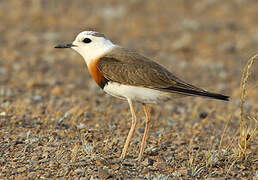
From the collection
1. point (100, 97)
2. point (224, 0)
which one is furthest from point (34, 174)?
point (224, 0)

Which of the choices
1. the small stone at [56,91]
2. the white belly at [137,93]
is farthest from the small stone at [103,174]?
the small stone at [56,91]

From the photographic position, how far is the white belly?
5621mm

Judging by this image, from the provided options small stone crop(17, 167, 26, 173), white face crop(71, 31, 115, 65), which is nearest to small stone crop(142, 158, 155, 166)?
small stone crop(17, 167, 26, 173)

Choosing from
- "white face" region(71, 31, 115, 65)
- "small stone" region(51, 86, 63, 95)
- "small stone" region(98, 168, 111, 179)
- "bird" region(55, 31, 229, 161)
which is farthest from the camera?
"small stone" region(51, 86, 63, 95)

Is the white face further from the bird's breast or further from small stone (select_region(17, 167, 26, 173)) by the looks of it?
small stone (select_region(17, 167, 26, 173))

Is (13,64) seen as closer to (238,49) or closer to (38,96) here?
(38,96)

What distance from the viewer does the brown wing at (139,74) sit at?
5.63 meters

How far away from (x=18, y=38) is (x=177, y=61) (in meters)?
4.59

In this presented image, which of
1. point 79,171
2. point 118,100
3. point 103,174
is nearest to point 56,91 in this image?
point 118,100

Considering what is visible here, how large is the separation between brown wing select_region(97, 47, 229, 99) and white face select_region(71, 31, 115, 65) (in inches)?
7.3

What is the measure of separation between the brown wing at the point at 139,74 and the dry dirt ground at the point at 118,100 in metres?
0.81

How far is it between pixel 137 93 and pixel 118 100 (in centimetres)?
359

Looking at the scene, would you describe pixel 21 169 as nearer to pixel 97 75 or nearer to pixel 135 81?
pixel 97 75

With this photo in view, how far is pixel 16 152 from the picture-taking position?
549 centimetres
